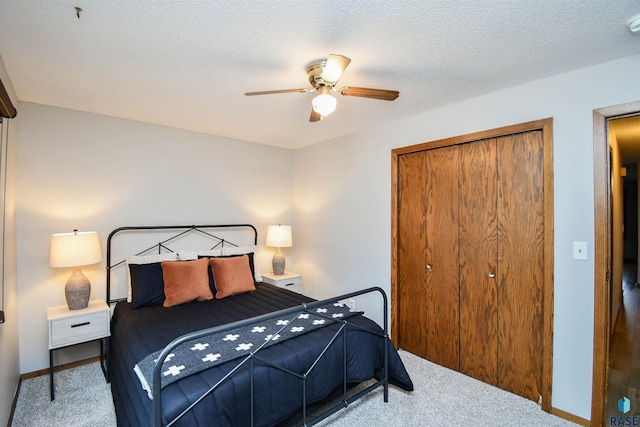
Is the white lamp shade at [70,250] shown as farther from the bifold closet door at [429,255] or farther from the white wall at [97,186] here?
the bifold closet door at [429,255]

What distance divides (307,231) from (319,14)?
3.17m

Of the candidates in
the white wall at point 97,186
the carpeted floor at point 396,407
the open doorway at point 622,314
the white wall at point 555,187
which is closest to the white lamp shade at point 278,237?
the white wall at point 97,186

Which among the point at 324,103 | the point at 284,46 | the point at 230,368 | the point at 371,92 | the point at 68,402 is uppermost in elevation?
the point at 284,46

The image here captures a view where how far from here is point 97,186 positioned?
3.07m

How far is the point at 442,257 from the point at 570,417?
1.40m

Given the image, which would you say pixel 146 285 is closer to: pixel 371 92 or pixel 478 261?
pixel 371 92

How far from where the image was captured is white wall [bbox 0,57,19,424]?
2.06 m

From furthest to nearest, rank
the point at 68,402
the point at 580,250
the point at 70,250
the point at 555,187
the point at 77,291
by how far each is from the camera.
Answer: the point at 77,291, the point at 70,250, the point at 68,402, the point at 555,187, the point at 580,250

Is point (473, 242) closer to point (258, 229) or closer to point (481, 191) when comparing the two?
point (481, 191)

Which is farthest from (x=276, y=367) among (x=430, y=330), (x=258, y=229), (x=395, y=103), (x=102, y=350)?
(x=258, y=229)

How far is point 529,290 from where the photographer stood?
240cm

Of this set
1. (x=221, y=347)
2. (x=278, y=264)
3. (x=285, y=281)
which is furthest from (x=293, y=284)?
(x=221, y=347)

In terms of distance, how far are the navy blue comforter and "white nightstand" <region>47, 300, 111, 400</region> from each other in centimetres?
10

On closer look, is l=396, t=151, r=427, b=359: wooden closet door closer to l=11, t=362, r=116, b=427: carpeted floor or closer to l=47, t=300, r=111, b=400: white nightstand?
l=11, t=362, r=116, b=427: carpeted floor
